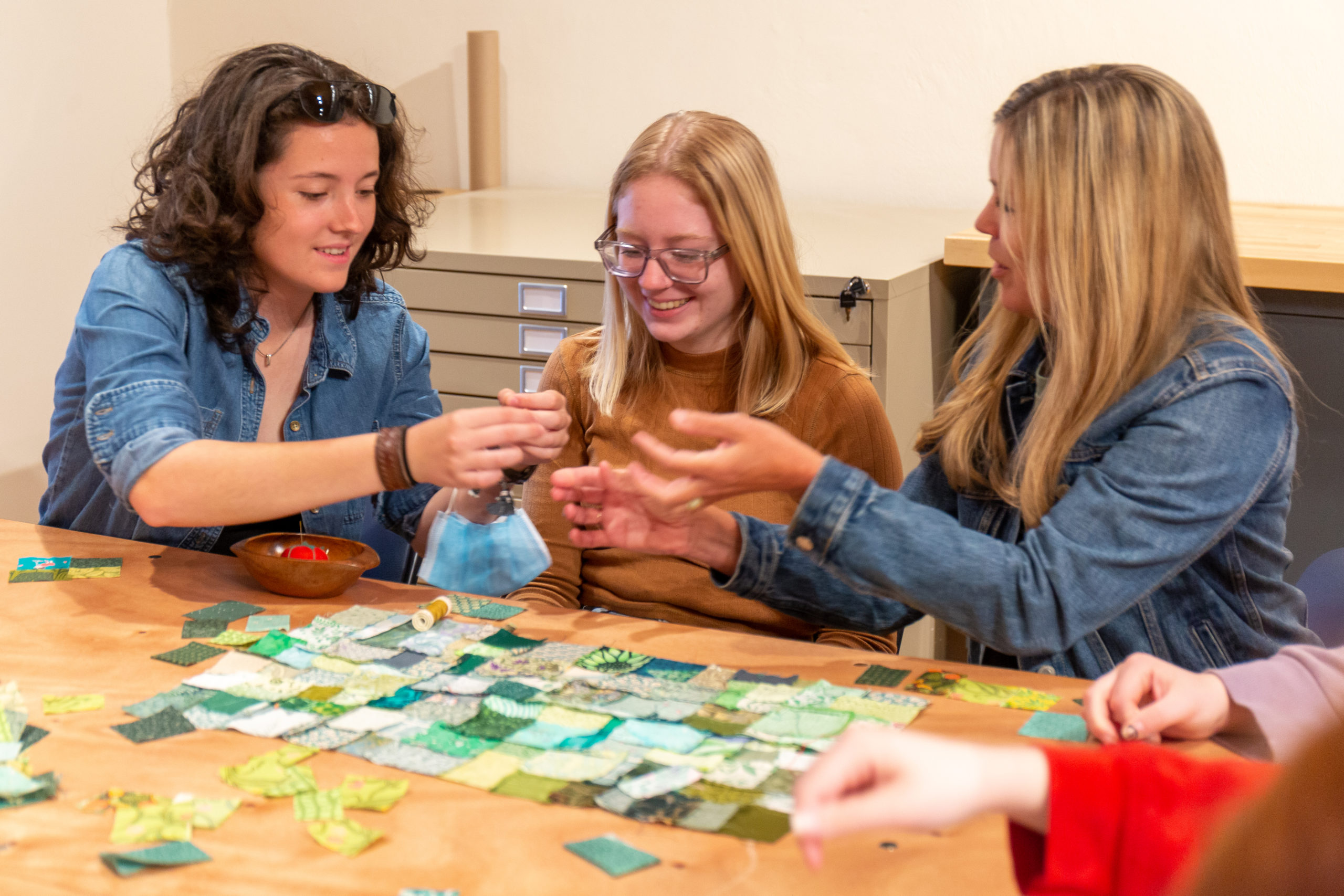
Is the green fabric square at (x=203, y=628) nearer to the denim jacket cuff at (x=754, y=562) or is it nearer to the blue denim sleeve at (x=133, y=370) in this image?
the blue denim sleeve at (x=133, y=370)

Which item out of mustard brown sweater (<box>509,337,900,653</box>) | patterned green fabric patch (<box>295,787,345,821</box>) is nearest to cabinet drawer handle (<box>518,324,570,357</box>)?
mustard brown sweater (<box>509,337,900,653</box>)

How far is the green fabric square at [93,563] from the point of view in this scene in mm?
1413

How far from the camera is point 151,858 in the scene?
2.72ft

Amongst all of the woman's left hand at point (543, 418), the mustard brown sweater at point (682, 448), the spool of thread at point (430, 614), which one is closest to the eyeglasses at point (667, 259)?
the mustard brown sweater at point (682, 448)

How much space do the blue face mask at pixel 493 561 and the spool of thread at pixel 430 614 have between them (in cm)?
8

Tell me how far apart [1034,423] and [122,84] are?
3028mm

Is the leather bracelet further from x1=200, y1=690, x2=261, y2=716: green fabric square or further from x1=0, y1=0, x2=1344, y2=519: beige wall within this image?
x1=0, y1=0, x2=1344, y2=519: beige wall

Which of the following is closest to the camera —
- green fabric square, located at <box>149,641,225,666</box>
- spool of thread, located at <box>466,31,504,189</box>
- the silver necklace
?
green fabric square, located at <box>149,641,225,666</box>

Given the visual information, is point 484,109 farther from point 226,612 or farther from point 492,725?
point 492,725

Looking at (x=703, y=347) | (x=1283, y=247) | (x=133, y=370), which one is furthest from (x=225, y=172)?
(x=1283, y=247)

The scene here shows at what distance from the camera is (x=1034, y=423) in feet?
4.09

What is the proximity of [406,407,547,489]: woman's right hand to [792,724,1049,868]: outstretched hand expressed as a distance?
0.66m

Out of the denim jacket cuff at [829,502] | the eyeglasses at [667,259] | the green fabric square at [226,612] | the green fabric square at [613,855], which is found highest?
the eyeglasses at [667,259]

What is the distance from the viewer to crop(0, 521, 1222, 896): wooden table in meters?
0.81
